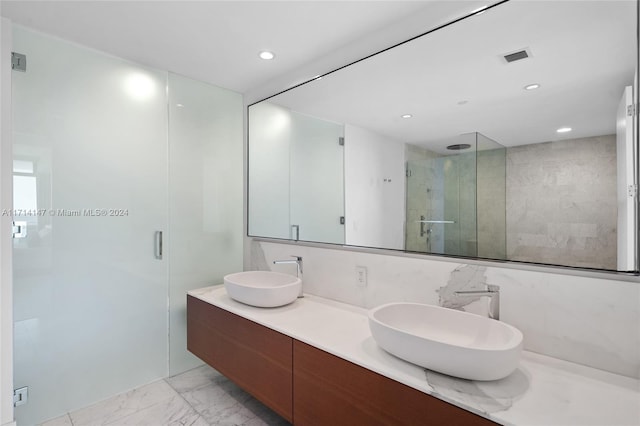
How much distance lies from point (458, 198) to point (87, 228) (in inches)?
89.4

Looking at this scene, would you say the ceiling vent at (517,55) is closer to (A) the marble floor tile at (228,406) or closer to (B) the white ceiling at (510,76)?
(B) the white ceiling at (510,76)

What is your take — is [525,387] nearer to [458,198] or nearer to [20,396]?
[458,198]

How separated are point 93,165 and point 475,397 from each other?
2.45m

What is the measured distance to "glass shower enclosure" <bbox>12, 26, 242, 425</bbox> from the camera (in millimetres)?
1912

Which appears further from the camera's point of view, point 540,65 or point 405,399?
point 540,65

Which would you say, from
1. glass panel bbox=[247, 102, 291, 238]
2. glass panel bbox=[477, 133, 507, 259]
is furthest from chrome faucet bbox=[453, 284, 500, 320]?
glass panel bbox=[247, 102, 291, 238]

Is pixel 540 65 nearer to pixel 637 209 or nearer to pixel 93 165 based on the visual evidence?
pixel 637 209

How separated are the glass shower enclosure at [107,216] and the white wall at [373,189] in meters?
1.24

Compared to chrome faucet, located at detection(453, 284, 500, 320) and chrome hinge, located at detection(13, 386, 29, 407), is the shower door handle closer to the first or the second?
chrome hinge, located at detection(13, 386, 29, 407)

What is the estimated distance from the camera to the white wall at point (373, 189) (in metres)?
1.86

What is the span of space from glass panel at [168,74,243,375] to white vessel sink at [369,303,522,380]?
173 cm

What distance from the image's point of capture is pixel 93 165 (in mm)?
2135

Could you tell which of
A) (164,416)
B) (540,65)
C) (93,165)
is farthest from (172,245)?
(540,65)

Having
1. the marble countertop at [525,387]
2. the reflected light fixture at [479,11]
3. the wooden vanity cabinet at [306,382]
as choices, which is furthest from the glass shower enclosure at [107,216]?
the reflected light fixture at [479,11]
